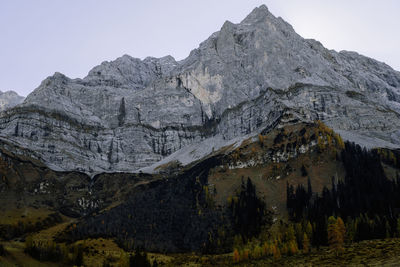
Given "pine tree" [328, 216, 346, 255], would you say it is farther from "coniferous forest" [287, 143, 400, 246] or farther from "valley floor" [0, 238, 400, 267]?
"coniferous forest" [287, 143, 400, 246]

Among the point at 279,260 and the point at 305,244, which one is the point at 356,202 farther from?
the point at 279,260

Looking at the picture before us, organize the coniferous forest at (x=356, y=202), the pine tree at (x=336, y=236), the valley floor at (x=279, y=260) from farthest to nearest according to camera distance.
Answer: the coniferous forest at (x=356, y=202), the pine tree at (x=336, y=236), the valley floor at (x=279, y=260)

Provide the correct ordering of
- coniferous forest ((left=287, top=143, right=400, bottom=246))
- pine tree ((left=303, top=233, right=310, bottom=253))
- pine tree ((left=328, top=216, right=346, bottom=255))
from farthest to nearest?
1. coniferous forest ((left=287, top=143, right=400, bottom=246))
2. pine tree ((left=303, top=233, right=310, bottom=253))
3. pine tree ((left=328, top=216, right=346, bottom=255))

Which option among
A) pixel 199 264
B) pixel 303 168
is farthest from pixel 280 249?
pixel 303 168

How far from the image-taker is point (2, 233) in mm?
158750

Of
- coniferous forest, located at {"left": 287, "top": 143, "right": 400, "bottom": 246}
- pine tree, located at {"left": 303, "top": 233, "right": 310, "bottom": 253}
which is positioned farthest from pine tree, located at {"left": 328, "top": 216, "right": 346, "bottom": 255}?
pine tree, located at {"left": 303, "top": 233, "right": 310, "bottom": 253}

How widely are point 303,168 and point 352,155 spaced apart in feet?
74.6

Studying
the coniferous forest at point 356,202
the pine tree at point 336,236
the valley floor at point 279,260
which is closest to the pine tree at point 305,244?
the valley floor at point 279,260

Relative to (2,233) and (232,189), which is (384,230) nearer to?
(232,189)

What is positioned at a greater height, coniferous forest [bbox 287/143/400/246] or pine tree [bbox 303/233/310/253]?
coniferous forest [bbox 287/143/400/246]

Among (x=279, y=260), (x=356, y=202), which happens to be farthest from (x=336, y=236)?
(x=356, y=202)

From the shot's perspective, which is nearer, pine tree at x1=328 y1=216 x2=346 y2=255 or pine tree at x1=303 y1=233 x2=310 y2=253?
pine tree at x1=328 y1=216 x2=346 y2=255

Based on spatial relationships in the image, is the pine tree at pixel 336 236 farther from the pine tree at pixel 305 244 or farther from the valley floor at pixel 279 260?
the pine tree at pixel 305 244

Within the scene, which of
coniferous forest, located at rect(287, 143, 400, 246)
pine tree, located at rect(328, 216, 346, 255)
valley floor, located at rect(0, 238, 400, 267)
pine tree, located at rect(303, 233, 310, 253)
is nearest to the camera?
valley floor, located at rect(0, 238, 400, 267)
